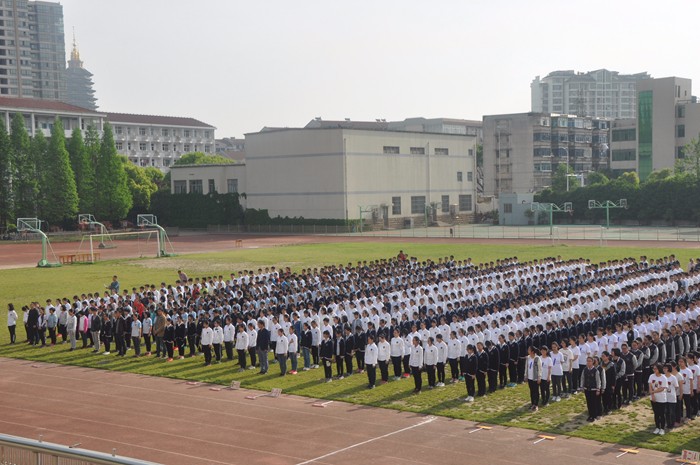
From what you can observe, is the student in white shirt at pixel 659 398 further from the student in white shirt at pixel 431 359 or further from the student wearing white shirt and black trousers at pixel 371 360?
the student wearing white shirt and black trousers at pixel 371 360

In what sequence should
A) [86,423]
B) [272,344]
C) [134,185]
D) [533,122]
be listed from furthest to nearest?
[533,122] < [134,185] < [272,344] < [86,423]

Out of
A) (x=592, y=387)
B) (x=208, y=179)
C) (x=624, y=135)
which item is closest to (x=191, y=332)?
(x=592, y=387)

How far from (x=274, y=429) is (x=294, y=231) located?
2329 inches

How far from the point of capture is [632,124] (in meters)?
97.9

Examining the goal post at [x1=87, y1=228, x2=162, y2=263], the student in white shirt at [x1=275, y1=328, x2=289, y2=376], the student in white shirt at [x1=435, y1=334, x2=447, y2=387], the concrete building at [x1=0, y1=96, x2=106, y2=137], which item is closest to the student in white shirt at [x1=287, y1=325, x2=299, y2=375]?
the student in white shirt at [x1=275, y1=328, x2=289, y2=376]

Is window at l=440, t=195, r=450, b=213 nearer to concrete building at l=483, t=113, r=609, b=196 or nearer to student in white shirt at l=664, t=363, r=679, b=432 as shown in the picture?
concrete building at l=483, t=113, r=609, b=196

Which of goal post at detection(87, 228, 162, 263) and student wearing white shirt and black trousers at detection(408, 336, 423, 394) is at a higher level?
goal post at detection(87, 228, 162, 263)

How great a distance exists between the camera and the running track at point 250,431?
1234 cm

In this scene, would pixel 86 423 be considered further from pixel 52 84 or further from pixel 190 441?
pixel 52 84

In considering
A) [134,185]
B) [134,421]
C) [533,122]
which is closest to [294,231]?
[134,185]

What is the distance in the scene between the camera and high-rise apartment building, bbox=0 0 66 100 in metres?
141

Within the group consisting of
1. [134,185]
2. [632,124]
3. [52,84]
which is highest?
[52,84]

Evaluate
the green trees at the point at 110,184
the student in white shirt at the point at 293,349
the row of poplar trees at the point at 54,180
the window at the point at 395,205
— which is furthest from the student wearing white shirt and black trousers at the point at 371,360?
the green trees at the point at 110,184

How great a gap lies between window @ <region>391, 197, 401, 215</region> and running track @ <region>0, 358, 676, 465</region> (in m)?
58.3
